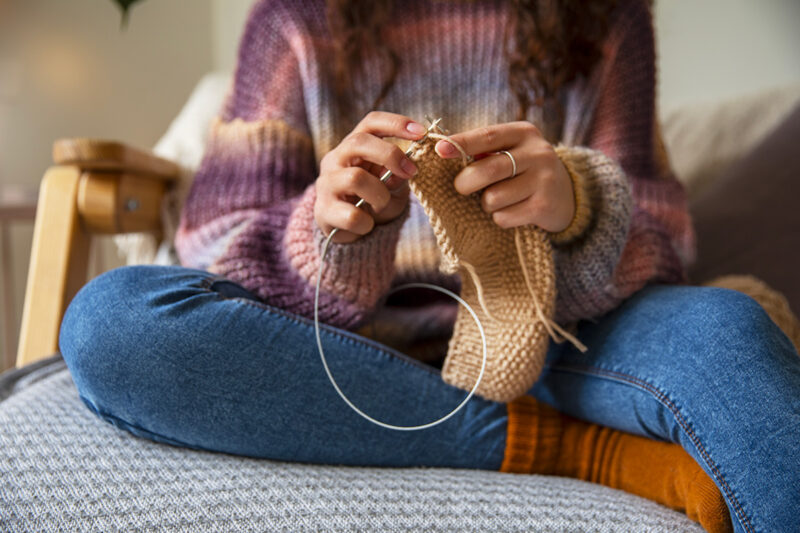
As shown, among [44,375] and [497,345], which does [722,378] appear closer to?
[497,345]

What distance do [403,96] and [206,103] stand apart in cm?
45

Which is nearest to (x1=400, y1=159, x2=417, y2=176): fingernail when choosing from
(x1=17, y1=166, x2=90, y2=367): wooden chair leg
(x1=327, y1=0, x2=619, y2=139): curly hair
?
(x1=327, y1=0, x2=619, y2=139): curly hair

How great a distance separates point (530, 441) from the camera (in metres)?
0.56

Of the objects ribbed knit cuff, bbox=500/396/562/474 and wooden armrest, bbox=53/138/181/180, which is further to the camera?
wooden armrest, bbox=53/138/181/180

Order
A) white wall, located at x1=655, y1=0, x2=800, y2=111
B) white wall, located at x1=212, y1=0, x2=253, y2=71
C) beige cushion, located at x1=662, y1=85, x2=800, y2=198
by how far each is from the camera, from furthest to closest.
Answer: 1. white wall, located at x1=212, y1=0, x2=253, y2=71
2. white wall, located at x1=655, y1=0, x2=800, y2=111
3. beige cushion, located at x1=662, y1=85, x2=800, y2=198

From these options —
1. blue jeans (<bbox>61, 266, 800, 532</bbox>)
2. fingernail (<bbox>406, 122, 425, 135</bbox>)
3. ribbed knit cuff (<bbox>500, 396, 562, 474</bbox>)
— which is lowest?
ribbed knit cuff (<bbox>500, 396, 562, 474</bbox>)

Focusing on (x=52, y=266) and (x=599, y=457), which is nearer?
(x=599, y=457)

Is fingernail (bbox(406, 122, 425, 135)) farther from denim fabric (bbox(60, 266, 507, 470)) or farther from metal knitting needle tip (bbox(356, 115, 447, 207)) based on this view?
denim fabric (bbox(60, 266, 507, 470))

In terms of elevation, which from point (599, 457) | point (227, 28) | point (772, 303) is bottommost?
point (599, 457)

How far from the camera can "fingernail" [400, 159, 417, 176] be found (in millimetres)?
436

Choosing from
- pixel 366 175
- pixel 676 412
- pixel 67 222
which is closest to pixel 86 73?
pixel 67 222

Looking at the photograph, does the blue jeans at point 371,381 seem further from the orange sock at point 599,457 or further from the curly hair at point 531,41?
the curly hair at point 531,41

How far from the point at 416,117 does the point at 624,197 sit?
33 cm

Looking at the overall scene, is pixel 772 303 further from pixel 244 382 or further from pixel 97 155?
pixel 97 155
